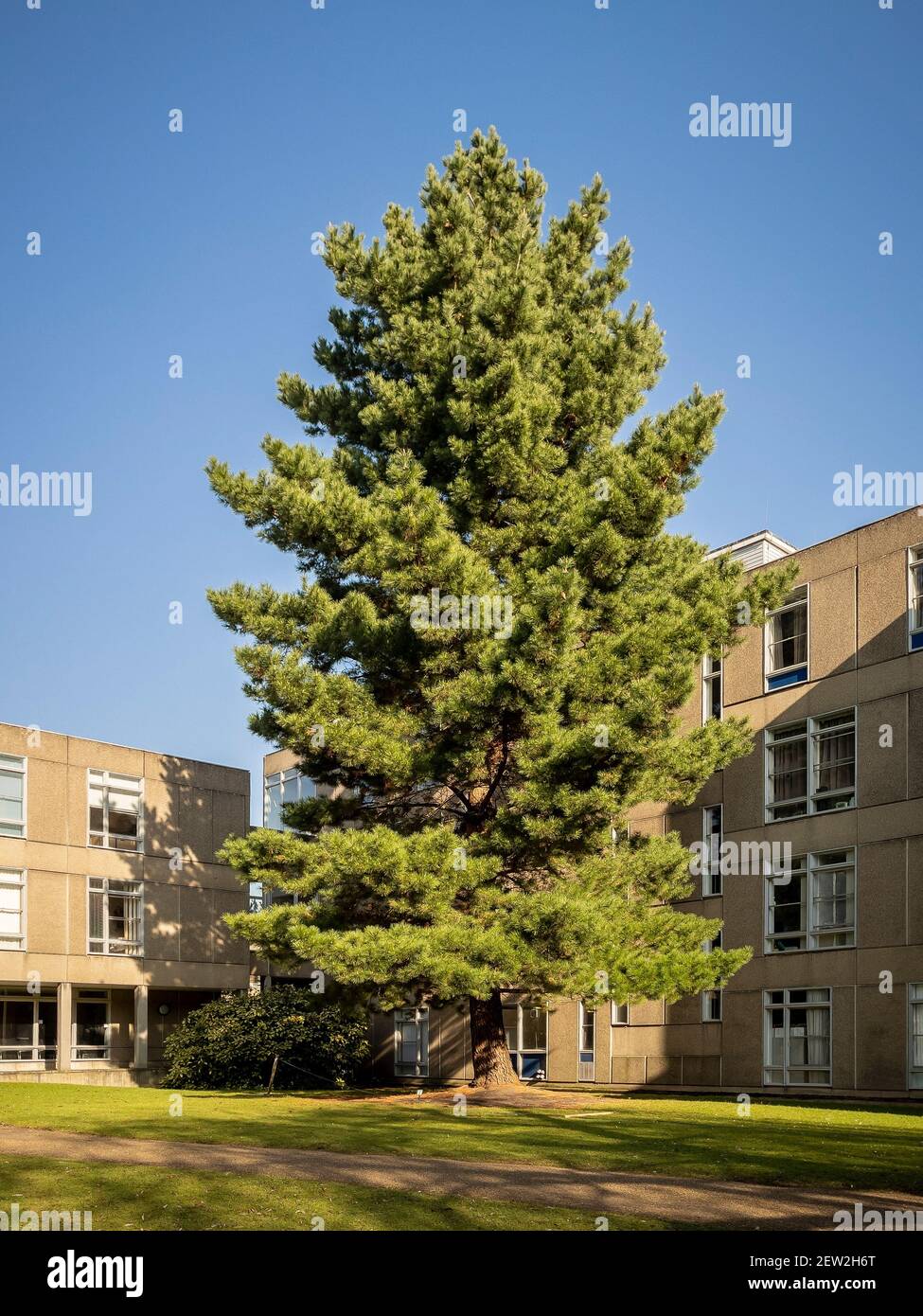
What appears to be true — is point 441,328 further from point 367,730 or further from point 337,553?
point 367,730

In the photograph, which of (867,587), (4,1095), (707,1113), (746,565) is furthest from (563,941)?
(746,565)

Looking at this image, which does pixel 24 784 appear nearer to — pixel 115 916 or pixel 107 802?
pixel 107 802

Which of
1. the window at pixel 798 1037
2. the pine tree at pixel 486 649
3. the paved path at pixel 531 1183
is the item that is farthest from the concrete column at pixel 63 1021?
the paved path at pixel 531 1183

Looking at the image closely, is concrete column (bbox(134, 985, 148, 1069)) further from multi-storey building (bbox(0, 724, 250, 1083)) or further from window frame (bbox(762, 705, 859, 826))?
A: window frame (bbox(762, 705, 859, 826))

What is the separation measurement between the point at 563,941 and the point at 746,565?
17336 millimetres

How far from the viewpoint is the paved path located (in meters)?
10.4

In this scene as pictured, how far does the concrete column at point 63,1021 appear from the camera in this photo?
3556 cm

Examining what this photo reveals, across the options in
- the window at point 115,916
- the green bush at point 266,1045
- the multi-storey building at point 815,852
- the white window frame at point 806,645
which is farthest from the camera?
the window at point 115,916

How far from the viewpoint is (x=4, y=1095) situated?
2270 cm

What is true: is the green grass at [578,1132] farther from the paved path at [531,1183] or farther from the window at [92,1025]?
the window at [92,1025]

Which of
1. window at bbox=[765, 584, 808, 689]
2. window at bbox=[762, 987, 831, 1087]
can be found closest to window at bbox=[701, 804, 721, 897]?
window at bbox=[762, 987, 831, 1087]

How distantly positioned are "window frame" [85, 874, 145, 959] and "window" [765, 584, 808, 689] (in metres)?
18.1

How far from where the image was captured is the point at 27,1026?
36.2 metres

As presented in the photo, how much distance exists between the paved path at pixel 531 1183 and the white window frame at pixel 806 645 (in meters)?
18.9
